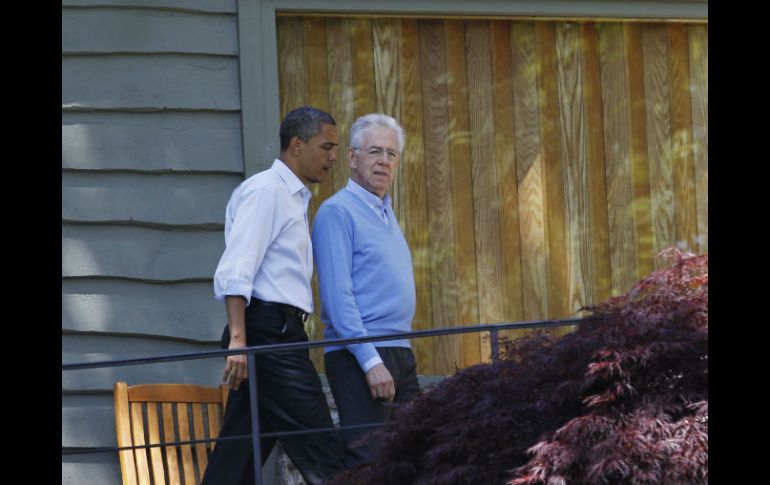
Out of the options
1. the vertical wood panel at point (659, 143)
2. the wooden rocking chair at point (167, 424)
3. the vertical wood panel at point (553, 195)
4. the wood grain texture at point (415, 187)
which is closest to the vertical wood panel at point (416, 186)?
the wood grain texture at point (415, 187)

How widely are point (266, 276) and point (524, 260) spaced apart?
2.22 meters

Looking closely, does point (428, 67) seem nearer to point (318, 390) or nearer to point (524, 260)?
point (524, 260)

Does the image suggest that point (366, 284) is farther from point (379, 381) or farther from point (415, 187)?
point (415, 187)

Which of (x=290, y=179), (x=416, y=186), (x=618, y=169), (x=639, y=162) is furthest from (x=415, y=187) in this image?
(x=290, y=179)

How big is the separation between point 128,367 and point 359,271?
1.57 m

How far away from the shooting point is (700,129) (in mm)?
7809

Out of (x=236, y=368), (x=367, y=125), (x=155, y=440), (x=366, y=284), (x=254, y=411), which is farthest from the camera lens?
(x=155, y=440)

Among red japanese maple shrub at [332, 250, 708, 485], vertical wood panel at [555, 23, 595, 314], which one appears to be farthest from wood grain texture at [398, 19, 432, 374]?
red japanese maple shrub at [332, 250, 708, 485]

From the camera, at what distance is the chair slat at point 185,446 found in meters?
6.64

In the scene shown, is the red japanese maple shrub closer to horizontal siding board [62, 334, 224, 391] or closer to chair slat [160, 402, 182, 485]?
chair slat [160, 402, 182, 485]

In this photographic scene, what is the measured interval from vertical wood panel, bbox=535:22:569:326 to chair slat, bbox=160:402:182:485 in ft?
6.97

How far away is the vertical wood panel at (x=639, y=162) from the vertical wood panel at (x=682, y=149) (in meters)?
0.17

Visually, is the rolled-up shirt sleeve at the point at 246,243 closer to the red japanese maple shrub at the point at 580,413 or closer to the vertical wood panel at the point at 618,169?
the red japanese maple shrub at the point at 580,413
